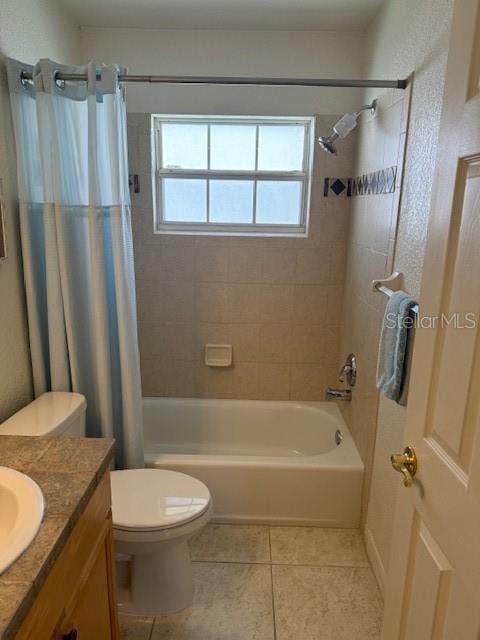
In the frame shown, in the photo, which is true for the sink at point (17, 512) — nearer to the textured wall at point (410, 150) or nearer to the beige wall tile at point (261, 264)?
the textured wall at point (410, 150)

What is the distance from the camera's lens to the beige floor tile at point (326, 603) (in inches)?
65.6

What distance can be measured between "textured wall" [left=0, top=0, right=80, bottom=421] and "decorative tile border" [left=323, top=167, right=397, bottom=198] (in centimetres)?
153

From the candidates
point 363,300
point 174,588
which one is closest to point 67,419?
point 174,588

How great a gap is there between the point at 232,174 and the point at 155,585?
2139 mm

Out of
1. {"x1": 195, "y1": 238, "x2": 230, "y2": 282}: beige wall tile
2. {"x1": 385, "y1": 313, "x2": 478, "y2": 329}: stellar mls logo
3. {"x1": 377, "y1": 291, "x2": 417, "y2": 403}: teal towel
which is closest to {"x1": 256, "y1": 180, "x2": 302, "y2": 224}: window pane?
{"x1": 195, "y1": 238, "x2": 230, "y2": 282}: beige wall tile

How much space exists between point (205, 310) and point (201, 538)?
49.9 inches

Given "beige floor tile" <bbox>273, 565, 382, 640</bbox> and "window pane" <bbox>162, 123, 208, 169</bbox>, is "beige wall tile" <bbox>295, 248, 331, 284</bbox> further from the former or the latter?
"beige floor tile" <bbox>273, 565, 382, 640</bbox>

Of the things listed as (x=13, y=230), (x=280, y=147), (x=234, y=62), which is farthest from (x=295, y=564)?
(x=234, y=62)

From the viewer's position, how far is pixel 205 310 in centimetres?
275

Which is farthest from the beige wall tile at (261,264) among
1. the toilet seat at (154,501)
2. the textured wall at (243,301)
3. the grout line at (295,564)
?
the grout line at (295,564)

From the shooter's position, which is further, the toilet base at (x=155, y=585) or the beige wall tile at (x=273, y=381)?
the beige wall tile at (x=273, y=381)

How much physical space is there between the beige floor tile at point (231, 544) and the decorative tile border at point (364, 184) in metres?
1.70

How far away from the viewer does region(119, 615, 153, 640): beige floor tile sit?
164 centimetres

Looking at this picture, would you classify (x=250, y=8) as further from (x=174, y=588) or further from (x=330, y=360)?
(x=174, y=588)
